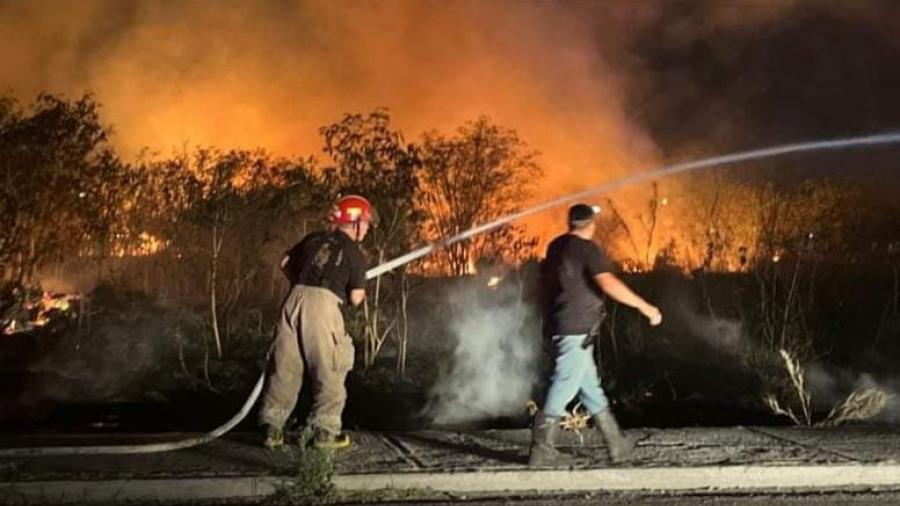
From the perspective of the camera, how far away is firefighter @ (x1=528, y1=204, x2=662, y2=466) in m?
5.34

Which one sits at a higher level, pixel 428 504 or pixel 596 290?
pixel 596 290

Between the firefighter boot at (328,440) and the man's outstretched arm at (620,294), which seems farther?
the firefighter boot at (328,440)

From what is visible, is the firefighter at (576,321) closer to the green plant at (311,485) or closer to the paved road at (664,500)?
the paved road at (664,500)

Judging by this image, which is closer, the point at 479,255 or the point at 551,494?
the point at 551,494

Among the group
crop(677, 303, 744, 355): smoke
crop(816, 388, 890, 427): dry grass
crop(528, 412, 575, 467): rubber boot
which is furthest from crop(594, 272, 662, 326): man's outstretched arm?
crop(677, 303, 744, 355): smoke

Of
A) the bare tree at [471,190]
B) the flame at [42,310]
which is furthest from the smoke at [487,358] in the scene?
the flame at [42,310]

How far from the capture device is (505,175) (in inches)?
477

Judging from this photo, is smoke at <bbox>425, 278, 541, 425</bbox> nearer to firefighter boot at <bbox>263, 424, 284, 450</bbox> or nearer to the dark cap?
firefighter boot at <bbox>263, 424, 284, 450</bbox>

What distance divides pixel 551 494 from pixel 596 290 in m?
1.16

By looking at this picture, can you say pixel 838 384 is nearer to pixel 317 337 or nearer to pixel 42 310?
pixel 317 337

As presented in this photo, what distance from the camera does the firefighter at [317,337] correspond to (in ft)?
18.4

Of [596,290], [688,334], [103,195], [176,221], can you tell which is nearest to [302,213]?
[176,221]

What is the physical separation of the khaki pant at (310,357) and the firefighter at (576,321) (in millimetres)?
1212

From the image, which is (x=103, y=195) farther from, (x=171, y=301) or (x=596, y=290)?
(x=596, y=290)
